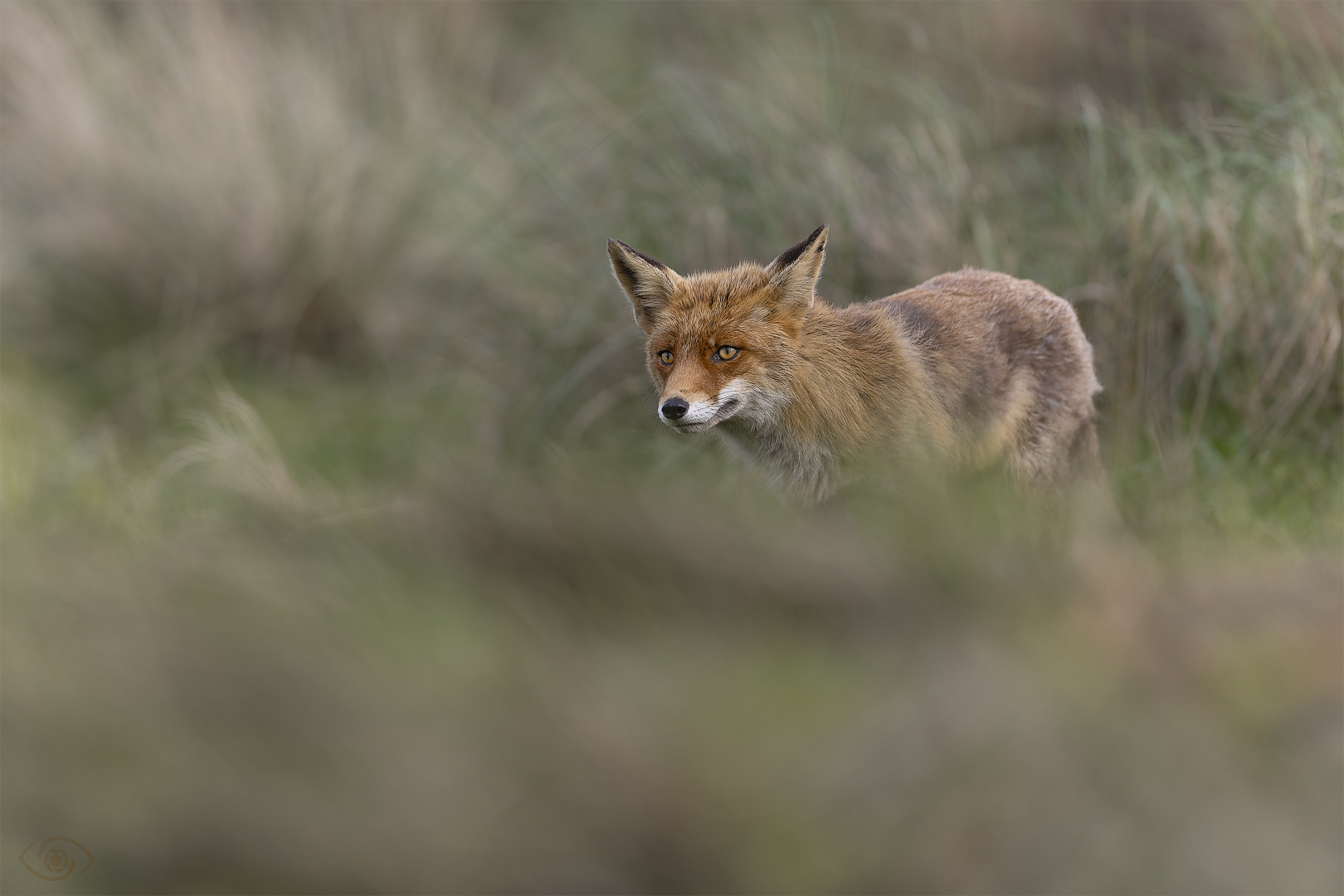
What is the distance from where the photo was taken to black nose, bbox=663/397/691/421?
9.46 ft

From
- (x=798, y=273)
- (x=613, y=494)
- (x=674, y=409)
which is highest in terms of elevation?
(x=798, y=273)

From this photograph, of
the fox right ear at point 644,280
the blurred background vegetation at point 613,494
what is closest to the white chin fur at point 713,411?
the blurred background vegetation at point 613,494

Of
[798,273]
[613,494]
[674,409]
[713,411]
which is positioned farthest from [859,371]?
[613,494]

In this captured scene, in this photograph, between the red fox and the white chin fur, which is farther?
the red fox

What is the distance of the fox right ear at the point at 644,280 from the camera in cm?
299

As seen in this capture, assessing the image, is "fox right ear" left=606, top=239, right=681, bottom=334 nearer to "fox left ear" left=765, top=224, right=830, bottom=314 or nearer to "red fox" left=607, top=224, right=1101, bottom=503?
"red fox" left=607, top=224, right=1101, bottom=503

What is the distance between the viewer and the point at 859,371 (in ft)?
10.6

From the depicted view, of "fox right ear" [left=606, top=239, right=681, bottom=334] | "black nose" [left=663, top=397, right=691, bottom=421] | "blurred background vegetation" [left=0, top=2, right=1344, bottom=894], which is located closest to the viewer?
"blurred background vegetation" [left=0, top=2, right=1344, bottom=894]

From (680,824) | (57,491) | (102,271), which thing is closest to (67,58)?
(102,271)

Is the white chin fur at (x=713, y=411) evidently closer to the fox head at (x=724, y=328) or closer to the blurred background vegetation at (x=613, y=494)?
the fox head at (x=724, y=328)

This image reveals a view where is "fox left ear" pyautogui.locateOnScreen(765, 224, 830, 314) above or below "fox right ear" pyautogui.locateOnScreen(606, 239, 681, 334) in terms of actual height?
below

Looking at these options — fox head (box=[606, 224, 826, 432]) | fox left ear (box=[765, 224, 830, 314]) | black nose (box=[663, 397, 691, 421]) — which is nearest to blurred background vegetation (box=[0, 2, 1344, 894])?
black nose (box=[663, 397, 691, 421])

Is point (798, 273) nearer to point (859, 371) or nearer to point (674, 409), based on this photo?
point (859, 371)

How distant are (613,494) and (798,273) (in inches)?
41.1
